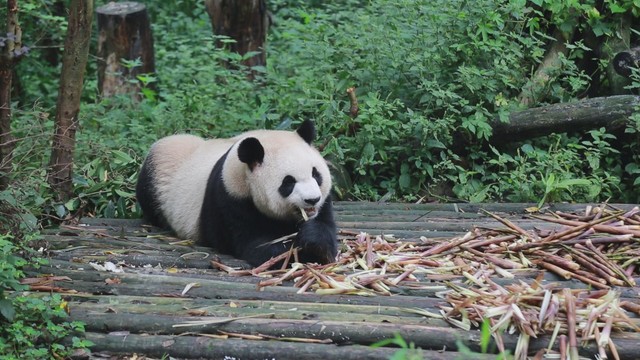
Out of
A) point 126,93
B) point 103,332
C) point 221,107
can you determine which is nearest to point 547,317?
point 103,332

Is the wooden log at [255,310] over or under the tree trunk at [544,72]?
under

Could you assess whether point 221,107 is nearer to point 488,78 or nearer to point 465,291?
point 488,78

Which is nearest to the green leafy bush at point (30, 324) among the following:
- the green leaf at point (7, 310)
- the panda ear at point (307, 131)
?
the green leaf at point (7, 310)

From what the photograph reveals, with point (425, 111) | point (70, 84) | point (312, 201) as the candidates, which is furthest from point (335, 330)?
point (425, 111)

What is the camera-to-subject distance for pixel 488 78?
309 inches

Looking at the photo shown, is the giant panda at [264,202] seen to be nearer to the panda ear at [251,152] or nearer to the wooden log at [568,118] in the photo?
the panda ear at [251,152]

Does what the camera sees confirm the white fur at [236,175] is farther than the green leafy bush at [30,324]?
Yes

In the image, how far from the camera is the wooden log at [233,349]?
4.02 m

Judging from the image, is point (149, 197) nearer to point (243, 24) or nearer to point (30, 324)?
point (30, 324)

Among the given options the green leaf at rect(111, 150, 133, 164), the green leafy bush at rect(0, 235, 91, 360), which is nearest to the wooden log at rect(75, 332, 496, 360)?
the green leafy bush at rect(0, 235, 91, 360)

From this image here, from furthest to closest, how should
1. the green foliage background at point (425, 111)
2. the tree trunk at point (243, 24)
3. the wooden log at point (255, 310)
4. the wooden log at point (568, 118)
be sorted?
the tree trunk at point (243, 24) < the wooden log at point (568, 118) < the green foliage background at point (425, 111) < the wooden log at point (255, 310)

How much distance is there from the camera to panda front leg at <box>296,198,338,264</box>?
17.0 feet

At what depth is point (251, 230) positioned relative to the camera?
5531mm

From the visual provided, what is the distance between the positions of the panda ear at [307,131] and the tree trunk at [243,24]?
4305mm
